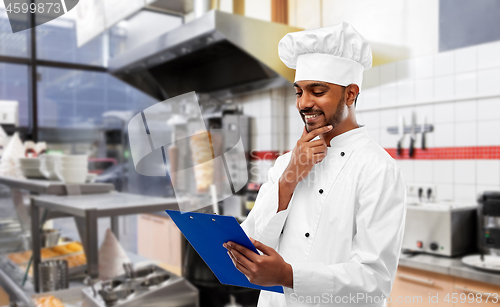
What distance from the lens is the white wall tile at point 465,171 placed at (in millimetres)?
2086

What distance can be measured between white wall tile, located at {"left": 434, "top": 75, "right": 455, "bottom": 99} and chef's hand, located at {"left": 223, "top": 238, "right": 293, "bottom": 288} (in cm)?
185

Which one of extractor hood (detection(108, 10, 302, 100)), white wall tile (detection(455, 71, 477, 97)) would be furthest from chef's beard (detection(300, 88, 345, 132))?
extractor hood (detection(108, 10, 302, 100))

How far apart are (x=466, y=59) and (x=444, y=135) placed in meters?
0.43

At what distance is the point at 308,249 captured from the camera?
2.84 feet

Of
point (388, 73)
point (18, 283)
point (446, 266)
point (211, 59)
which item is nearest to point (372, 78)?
point (388, 73)

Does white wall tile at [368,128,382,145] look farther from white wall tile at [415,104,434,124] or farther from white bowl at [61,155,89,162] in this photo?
white bowl at [61,155,89,162]

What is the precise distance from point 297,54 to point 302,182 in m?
0.31

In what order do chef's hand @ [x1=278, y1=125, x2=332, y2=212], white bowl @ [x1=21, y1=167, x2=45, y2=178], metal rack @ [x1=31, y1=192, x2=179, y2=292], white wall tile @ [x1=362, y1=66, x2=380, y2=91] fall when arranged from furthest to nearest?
white wall tile @ [x1=362, y1=66, x2=380, y2=91]
white bowl @ [x1=21, y1=167, x2=45, y2=178]
metal rack @ [x1=31, y1=192, x2=179, y2=292]
chef's hand @ [x1=278, y1=125, x2=332, y2=212]

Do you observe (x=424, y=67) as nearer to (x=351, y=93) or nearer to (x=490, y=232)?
(x=490, y=232)

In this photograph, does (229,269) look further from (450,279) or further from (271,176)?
(450,279)

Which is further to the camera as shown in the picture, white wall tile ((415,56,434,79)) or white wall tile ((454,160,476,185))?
white wall tile ((415,56,434,79))

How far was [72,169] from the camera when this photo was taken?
194 cm

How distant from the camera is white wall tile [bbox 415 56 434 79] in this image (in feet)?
7.41

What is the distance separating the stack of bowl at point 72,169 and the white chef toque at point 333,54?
1455 millimetres
